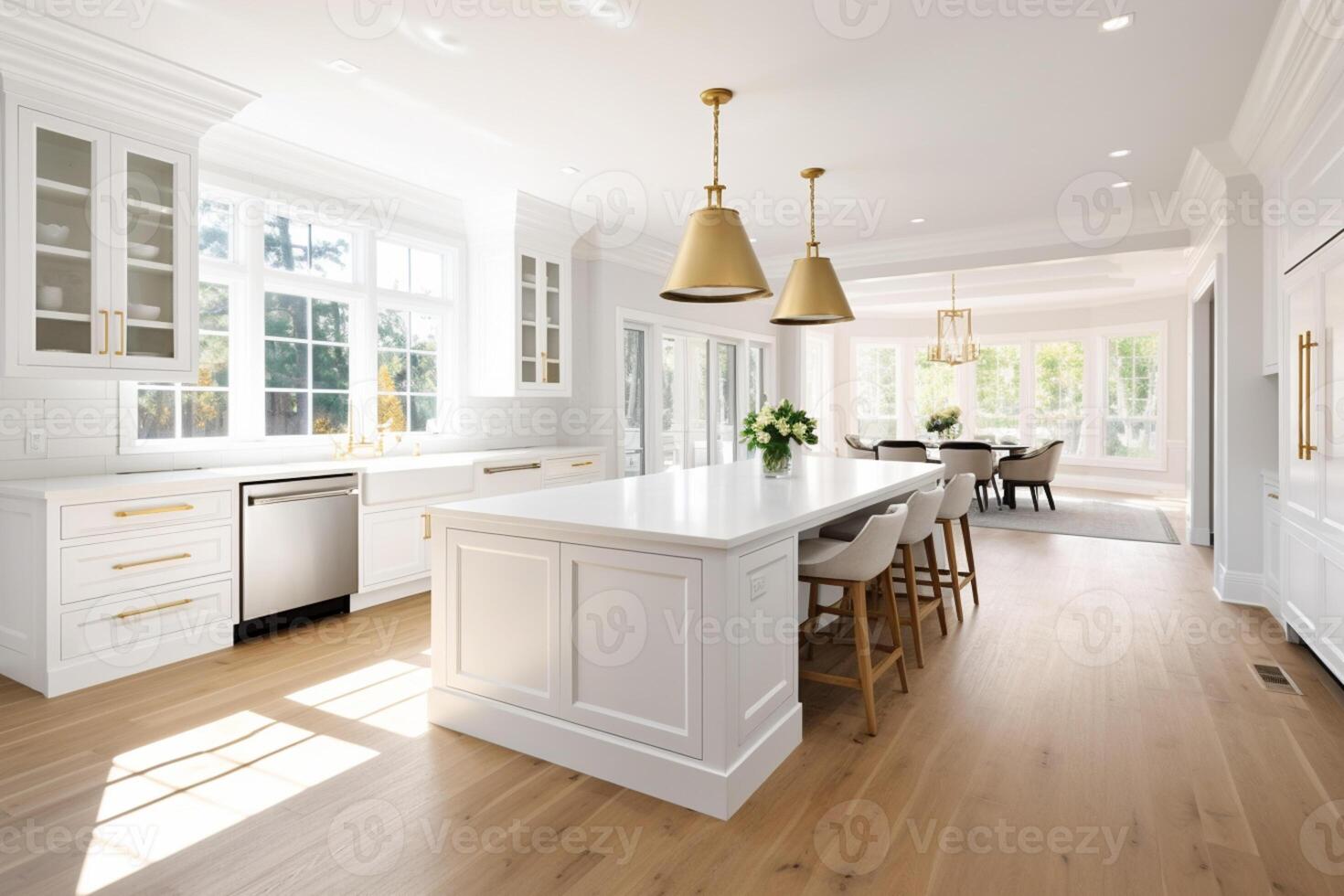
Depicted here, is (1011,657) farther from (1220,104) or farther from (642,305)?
(642,305)

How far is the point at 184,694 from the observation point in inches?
117

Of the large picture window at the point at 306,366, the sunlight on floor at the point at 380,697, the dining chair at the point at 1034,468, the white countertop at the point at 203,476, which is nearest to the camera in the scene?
the sunlight on floor at the point at 380,697

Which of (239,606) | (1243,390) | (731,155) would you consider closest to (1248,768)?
(1243,390)

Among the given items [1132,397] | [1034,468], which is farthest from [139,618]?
[1132,397]

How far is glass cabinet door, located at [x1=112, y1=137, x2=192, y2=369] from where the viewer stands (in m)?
3.25

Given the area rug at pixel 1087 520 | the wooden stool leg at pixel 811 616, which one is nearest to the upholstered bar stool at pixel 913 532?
the wooden stool leg at pixel 811 616

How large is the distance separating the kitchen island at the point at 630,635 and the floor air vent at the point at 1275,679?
6.74ft

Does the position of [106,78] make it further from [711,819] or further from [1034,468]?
[1034,468]

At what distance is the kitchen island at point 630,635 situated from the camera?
211cm

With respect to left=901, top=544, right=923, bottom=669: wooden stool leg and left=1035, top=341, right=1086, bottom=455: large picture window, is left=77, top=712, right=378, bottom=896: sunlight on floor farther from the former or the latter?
left=1035, top=341, right=1086, bottom=455: large picture window

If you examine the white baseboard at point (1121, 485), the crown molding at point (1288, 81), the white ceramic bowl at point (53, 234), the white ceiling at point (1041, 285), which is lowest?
the white baseboard at point (1121, 485)

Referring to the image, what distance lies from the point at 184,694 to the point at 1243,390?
5.69 m

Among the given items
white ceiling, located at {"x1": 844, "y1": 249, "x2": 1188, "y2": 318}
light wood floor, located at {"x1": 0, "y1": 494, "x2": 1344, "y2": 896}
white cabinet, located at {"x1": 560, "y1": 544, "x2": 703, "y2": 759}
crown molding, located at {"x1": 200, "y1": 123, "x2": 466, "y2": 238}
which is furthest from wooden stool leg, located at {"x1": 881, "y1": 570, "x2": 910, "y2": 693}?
white ceiling, located at {"x1": 844, "y1": 249, "x2": 1188, "y2": 318}

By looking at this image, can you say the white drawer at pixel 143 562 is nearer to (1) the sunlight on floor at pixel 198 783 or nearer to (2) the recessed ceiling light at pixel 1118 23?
(1) the sunlight on floor at pixel 198 783
